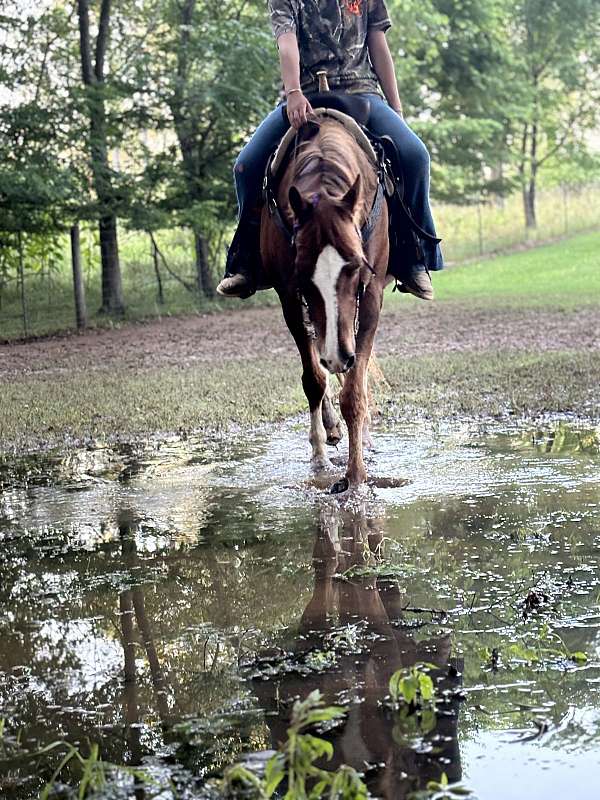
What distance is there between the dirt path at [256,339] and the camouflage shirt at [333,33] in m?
7.01

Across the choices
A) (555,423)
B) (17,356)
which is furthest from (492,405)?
(17,356)

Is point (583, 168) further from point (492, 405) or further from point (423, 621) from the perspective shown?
point (423, 621)

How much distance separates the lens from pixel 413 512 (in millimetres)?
5562

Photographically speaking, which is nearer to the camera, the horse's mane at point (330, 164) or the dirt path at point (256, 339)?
the horse's mane at point (330, 164)

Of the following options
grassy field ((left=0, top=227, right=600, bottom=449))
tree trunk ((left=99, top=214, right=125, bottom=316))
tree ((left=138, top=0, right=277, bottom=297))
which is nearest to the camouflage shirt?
grassy field ((left=0, top=227, right=600, bottom=449))

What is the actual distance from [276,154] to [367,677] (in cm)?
405

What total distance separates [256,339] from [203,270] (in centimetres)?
723

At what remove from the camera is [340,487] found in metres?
6.11

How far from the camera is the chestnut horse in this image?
554cm

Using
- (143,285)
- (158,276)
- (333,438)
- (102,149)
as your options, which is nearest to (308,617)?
(333,438)

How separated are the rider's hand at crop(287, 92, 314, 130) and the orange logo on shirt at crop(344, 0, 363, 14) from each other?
79 centimetres

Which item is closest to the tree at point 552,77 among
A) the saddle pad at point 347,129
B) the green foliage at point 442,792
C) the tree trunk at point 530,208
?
the tree trunk at point 530,208

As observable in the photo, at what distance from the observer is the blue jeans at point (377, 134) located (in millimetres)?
7086

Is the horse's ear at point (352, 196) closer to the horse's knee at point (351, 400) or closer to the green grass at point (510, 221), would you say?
the horse's knee at point (351, 400)
